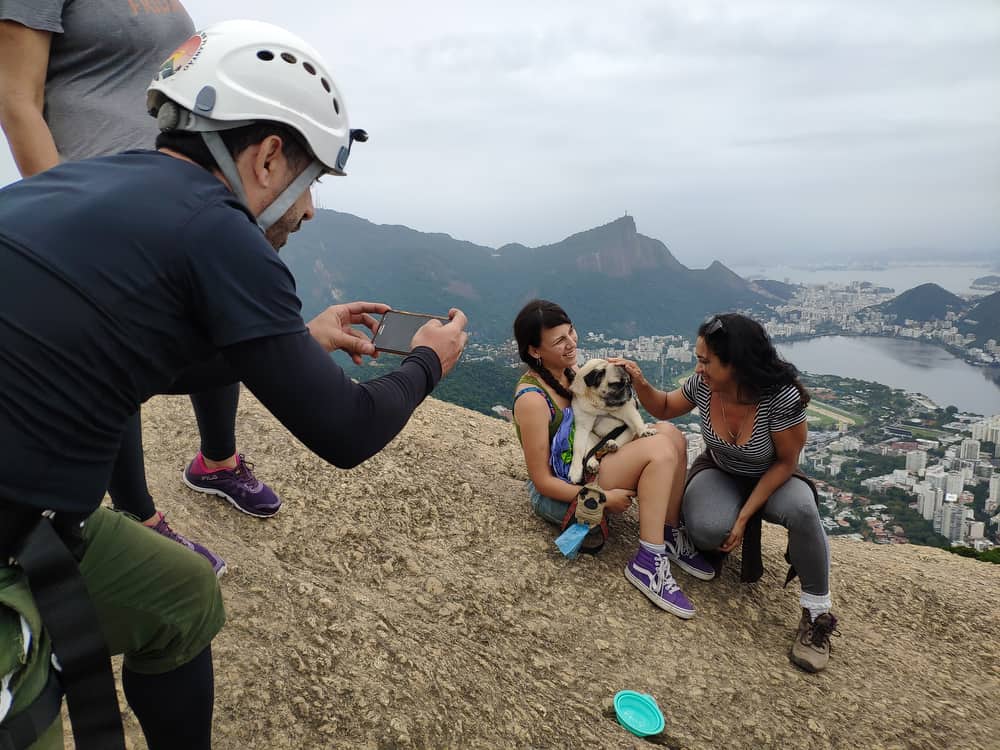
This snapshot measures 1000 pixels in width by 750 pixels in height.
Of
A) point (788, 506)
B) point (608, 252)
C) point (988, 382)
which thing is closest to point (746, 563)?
point (788, 506)

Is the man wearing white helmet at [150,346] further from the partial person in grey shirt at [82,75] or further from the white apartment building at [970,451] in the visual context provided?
the white apartment building at [970,451]

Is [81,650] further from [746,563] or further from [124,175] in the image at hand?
[746,563]

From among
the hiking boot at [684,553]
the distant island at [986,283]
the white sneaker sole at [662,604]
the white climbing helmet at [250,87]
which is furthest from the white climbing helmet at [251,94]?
the distant island at [986,283]

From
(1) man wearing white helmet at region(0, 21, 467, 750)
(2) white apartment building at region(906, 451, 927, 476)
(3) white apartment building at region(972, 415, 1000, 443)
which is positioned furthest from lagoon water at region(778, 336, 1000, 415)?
(1) man wearing white helmet at region(0, 21, 467, 750)

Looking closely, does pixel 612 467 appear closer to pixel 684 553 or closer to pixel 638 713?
pixel 684 553

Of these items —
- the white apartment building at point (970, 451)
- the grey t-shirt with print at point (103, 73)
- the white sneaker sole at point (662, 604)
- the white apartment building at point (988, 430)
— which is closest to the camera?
the grey t-shirt with print at point (103, 73)

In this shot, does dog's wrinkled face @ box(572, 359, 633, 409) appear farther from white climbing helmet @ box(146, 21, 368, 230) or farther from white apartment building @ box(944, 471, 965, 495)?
white apartment building @ box(944, 471, 965, 495)
